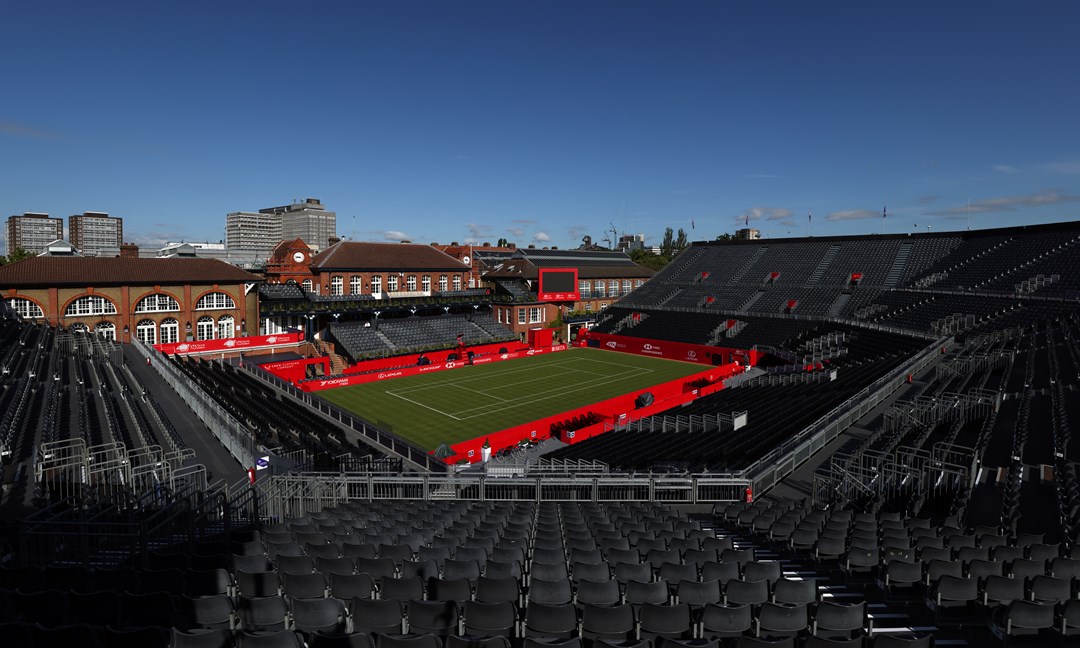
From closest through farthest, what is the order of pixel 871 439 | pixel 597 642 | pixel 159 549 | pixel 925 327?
pixel 597 642, pixel 159 549, pixel 871 439, pixel 925 327

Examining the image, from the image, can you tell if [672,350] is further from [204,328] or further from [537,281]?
[204,328]

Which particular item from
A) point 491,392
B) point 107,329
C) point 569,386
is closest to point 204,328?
point 107,329

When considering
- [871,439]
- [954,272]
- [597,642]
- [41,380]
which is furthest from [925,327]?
[41,380]

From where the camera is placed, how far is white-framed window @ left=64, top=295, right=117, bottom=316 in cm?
4528

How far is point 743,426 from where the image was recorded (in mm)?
29016

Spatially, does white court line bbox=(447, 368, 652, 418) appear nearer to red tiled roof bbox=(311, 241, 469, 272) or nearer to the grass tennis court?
the grass tennis court

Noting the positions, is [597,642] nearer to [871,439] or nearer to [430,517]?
[430,517]

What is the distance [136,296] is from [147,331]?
2928 mm

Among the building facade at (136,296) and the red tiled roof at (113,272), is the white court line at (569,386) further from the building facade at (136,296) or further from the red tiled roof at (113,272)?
the red tiled roof at (113,272)

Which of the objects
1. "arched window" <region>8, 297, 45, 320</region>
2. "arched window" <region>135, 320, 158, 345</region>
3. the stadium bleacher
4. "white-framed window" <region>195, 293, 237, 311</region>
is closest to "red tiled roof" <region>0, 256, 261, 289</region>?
"arched window" <region>8, 297, 45, 320</region>

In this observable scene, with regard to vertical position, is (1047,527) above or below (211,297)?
below

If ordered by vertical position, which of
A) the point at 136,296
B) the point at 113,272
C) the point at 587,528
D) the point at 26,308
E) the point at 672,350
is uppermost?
the point at 113,272

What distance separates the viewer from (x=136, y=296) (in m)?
47.5

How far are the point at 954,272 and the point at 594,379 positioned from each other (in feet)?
117
